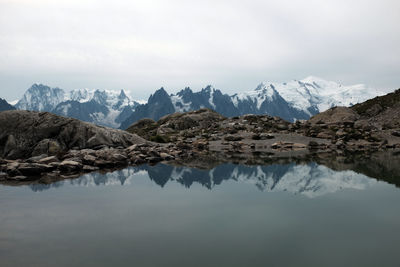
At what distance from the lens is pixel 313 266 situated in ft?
27.2

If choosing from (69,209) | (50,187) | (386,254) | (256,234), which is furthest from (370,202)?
(50,187)

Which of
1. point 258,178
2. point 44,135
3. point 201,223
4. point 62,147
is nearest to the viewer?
point 201,223

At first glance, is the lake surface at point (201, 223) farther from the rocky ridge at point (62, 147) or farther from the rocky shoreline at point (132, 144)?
the rocky shoreline at point (132, 144)

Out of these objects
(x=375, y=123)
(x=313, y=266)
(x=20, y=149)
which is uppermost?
(x=375, y=123)

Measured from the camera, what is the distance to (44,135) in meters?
32.6

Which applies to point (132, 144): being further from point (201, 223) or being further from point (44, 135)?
point (201, 223)

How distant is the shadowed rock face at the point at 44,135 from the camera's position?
101 feet

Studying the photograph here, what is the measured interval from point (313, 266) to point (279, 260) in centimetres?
93

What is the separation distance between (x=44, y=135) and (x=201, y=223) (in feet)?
88.6

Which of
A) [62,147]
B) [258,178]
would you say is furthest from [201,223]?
[62,147]

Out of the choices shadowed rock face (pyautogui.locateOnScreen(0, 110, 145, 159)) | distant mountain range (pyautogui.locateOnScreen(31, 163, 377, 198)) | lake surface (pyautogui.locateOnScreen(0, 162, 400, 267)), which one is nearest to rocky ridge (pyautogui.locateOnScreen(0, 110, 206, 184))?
shadowed rock face (pyautogui.locateOnScreen(0, 110, 145, 159))

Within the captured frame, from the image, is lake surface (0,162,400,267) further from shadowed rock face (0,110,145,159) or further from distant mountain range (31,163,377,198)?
shadowed rock face (0,110,145,159)

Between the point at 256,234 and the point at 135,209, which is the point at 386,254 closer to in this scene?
the point at 256,234

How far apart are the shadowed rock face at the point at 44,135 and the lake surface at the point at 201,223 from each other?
13.0 metres
